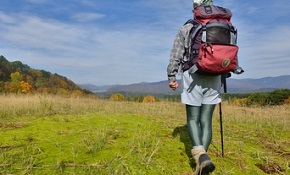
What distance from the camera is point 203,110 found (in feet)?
12.7

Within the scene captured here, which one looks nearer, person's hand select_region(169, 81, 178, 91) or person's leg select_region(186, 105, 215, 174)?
person's leg select_region(186, 105, 215, 174)

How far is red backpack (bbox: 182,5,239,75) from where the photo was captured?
A: 344 cm

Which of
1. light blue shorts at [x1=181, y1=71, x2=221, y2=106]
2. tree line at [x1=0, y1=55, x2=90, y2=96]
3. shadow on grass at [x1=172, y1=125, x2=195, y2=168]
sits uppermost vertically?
tree line at [x1=0, y1=55, x2=90, y2=96]

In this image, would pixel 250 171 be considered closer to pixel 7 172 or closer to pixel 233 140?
pixel 233 140

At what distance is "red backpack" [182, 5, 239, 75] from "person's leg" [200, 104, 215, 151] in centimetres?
52

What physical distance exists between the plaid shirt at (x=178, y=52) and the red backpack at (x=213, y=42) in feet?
0.32

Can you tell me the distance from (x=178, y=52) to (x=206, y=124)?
3.26 feet

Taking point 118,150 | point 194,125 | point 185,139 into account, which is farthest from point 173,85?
point 185,139

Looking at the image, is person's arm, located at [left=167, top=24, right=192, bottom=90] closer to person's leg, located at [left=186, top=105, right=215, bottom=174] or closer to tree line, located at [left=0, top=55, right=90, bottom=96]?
person's leg, located at [left=186, top=105, right=215, bottom=174]

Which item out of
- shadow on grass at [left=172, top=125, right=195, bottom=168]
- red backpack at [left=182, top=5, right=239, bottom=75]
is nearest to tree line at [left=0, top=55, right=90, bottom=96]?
shadow on grass at [left=172, top=125, right=195, bottom=168]

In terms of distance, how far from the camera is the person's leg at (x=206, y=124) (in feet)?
12.3

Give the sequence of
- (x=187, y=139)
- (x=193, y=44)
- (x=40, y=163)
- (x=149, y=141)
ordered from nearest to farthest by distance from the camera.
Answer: (x=40, y=163), (x=193, y=44), (x=149, y=141), (x=187, y=139)

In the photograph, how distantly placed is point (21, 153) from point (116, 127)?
1.99 meters

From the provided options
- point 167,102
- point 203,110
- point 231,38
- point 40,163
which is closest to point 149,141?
point 203,110
